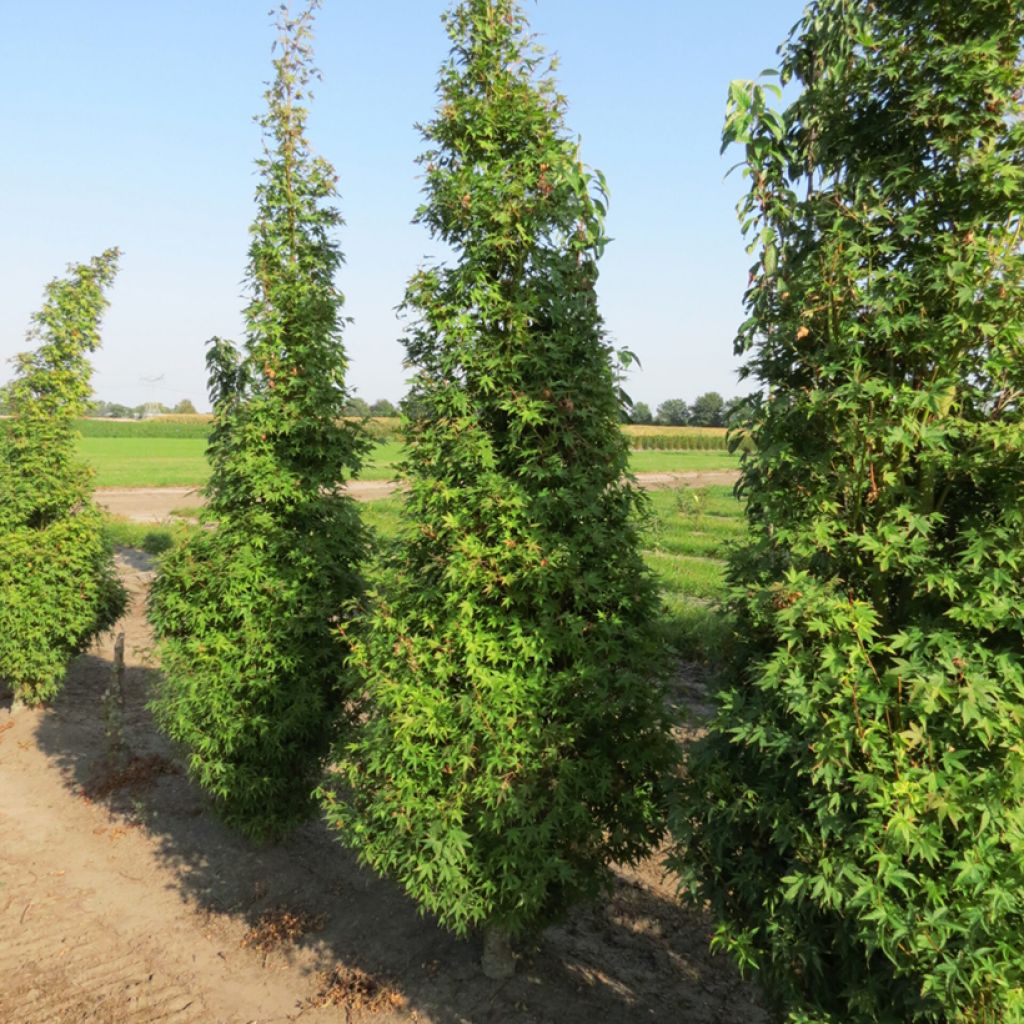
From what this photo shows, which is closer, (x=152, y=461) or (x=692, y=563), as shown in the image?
(x=692, y=563)

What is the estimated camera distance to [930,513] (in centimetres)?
382

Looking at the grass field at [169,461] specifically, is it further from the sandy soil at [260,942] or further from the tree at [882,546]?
the tree at [882,546]

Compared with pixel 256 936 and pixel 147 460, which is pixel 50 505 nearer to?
pixel 256 936

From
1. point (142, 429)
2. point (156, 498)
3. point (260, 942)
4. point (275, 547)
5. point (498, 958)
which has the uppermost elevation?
point (142, 429)

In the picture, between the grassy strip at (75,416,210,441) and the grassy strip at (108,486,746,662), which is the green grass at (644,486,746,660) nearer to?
the grassy strip at (108,486,746,662)

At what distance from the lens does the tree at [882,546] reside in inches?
137

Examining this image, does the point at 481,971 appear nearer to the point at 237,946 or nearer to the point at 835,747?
the point at 237,946

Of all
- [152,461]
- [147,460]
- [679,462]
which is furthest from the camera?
[679,462]

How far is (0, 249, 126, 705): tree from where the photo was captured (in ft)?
37.6

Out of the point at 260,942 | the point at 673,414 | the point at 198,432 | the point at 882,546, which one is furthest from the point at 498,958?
the point at 673,414

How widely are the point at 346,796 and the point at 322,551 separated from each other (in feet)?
11.8

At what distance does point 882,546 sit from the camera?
3775mm

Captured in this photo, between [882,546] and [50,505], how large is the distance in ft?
39.0

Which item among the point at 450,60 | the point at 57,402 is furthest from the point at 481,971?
the point at 57,402
